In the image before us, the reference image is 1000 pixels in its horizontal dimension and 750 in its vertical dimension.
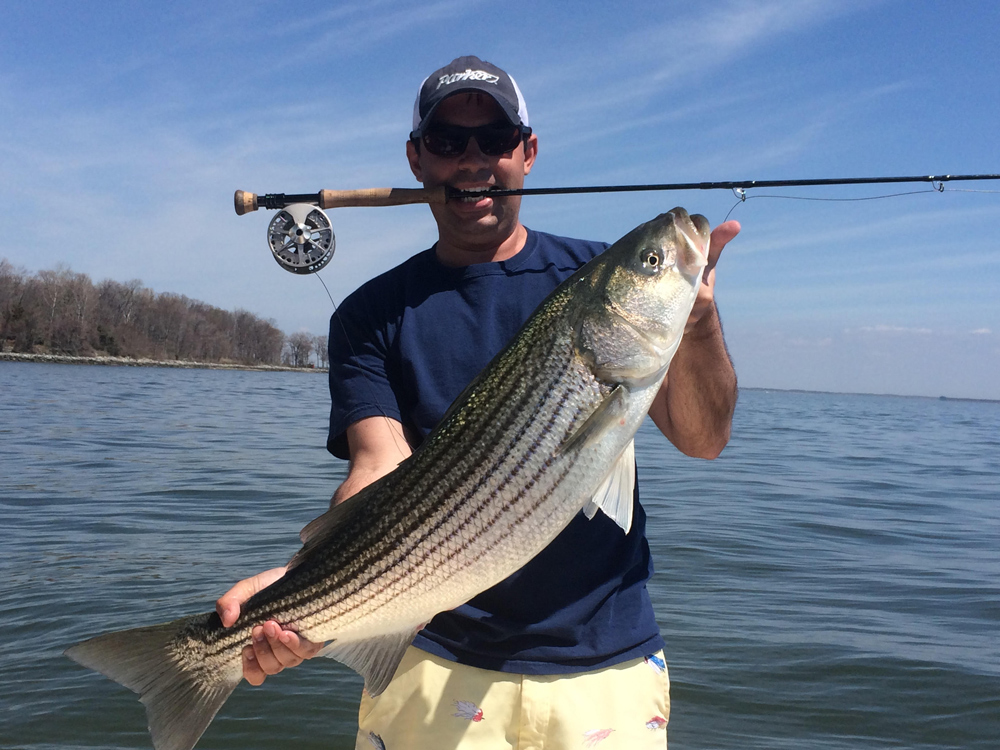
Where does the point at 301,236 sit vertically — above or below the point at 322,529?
above

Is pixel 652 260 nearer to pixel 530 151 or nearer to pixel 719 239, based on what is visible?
pixel 719 239

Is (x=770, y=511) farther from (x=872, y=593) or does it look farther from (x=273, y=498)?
(x=273, y=498)

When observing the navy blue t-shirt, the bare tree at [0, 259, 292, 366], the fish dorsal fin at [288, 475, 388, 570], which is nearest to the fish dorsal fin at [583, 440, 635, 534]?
the navy blue t-shirt

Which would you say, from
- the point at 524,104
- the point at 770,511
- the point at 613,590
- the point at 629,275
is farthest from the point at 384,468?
the point at 770,511

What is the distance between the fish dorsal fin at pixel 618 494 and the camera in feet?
8.95

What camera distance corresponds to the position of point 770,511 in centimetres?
1439

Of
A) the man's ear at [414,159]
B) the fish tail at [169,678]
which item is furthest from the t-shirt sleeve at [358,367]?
the fish tail at [169,678]

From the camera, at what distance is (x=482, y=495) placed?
2.74 m

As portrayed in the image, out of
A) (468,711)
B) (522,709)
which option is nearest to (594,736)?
(522,709)

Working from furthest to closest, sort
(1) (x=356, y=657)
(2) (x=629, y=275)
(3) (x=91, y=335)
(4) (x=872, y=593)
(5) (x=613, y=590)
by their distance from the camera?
(3) (x=91, y=335) → (4) (x=872, y=593) → (5) (x=613, y=590) → (1) (x=356, y=657) → (2) (x=629, y=275)

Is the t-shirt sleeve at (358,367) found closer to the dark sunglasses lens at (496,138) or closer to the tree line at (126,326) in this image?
the dark sunglasses lens at (496,138)

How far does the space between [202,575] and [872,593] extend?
8.24 metres

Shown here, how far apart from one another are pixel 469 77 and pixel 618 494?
2.09 m

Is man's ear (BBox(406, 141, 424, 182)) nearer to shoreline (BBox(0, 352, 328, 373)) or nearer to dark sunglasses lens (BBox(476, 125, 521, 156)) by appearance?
dark sunglasses lens (BBox(476, 125, 521, 156))
